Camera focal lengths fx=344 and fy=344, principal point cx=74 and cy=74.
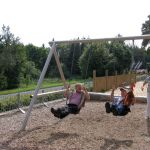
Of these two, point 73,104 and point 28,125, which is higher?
point 73,104

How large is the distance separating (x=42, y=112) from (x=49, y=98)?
97.1 inches

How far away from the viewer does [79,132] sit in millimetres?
7438

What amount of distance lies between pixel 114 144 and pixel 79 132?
119 centimetres

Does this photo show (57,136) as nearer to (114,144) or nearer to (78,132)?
(78,132)

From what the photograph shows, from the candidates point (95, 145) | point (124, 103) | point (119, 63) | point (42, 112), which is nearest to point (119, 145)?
point (95, 145)

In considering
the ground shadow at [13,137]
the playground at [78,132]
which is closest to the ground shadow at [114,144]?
the playground at [78,132]

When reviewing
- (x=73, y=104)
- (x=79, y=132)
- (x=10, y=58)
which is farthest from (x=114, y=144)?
(x=10, y=58)

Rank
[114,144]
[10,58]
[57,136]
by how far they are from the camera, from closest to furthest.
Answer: [114,144], [57,136], [10,58]

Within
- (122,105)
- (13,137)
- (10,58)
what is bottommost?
(13,137)

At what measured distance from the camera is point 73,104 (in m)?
7.51

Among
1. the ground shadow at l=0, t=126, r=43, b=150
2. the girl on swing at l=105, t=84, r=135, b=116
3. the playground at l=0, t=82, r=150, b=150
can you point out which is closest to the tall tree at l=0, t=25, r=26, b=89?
the playground at l=0, t=82, r=150, b=150

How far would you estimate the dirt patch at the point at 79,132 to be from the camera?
6422 mm

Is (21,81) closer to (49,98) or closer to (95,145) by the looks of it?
(49,98)

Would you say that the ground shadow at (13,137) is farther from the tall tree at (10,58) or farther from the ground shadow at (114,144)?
the tall tree at (10,58)
